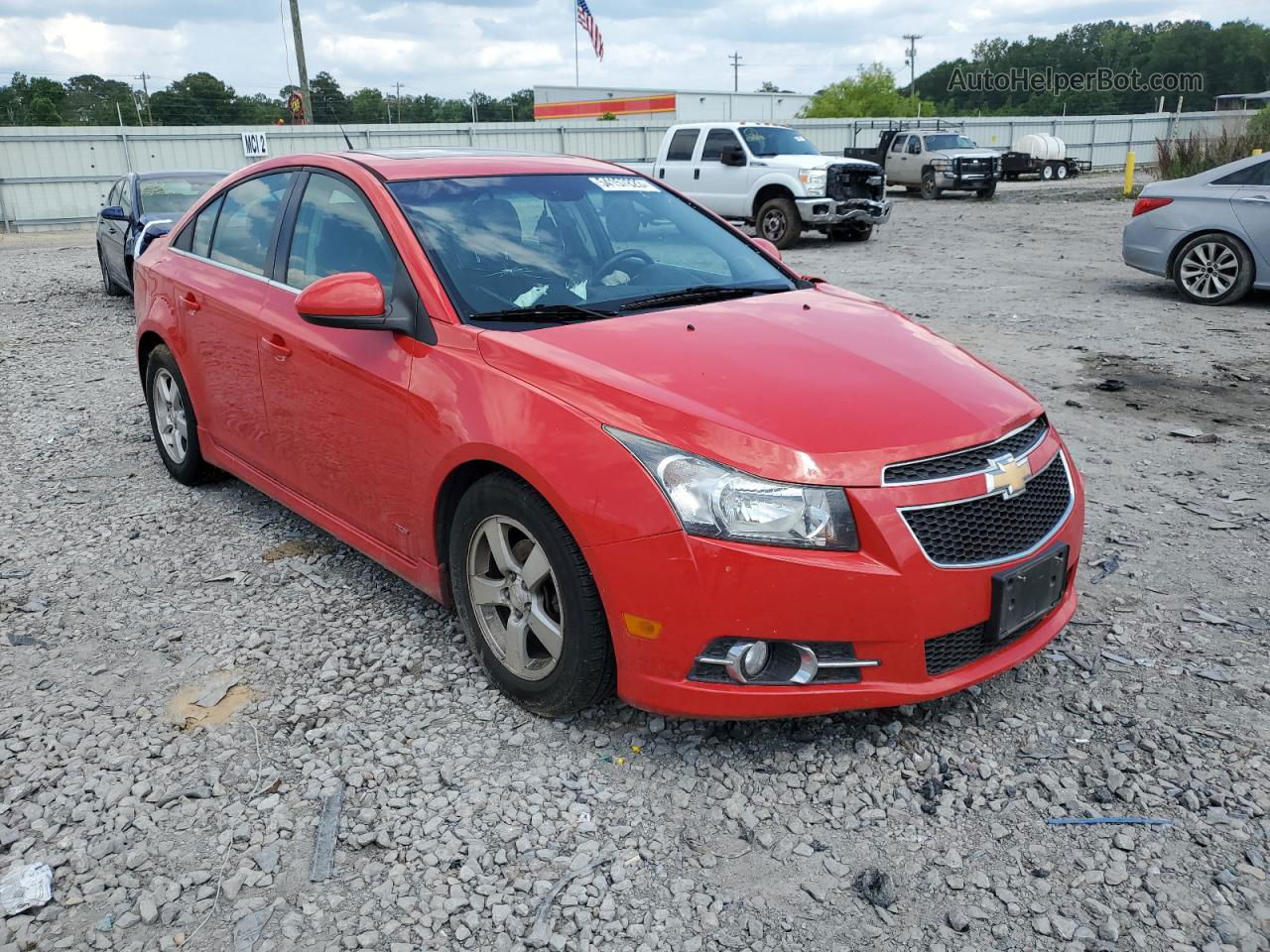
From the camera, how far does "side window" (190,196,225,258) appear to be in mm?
4848

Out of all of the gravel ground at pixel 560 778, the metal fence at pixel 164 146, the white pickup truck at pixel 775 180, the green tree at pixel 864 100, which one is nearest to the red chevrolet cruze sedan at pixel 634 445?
the gravel ground at pixel 560 778

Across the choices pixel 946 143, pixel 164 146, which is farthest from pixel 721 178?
pixel 164 146

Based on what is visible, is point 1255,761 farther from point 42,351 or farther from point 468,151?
point 42,351

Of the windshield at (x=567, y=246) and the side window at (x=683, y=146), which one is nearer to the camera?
the windshield at (x=567, y=246)

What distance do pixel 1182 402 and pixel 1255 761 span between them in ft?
14.5

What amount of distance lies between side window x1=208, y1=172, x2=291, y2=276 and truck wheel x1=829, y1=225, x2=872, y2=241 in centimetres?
1403

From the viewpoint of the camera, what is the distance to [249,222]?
14.7 ft

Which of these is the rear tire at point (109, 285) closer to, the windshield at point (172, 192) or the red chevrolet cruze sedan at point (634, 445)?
the windshield at point (172, 192)

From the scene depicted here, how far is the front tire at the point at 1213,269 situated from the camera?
991 centimetres

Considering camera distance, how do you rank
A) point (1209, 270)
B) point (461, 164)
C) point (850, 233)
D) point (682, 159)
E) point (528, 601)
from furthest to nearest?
point (850, 233), point (682, 159), point (1209, 270), point (461, 164), point (528, 601)

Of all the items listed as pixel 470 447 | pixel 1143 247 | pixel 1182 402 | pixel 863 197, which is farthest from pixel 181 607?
pixel 863 197

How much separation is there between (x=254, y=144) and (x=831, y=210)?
716 inches

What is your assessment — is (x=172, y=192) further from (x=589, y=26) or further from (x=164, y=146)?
(x=589, y=26)

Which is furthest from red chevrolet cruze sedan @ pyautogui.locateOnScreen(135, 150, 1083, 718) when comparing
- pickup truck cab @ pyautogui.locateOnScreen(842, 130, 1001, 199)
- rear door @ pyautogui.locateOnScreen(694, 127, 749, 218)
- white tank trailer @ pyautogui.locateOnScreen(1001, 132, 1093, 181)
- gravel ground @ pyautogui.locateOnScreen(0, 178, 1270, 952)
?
white tank trailer @ pyautogui.locateOnScreen(1001, 132, 1093, 181)
